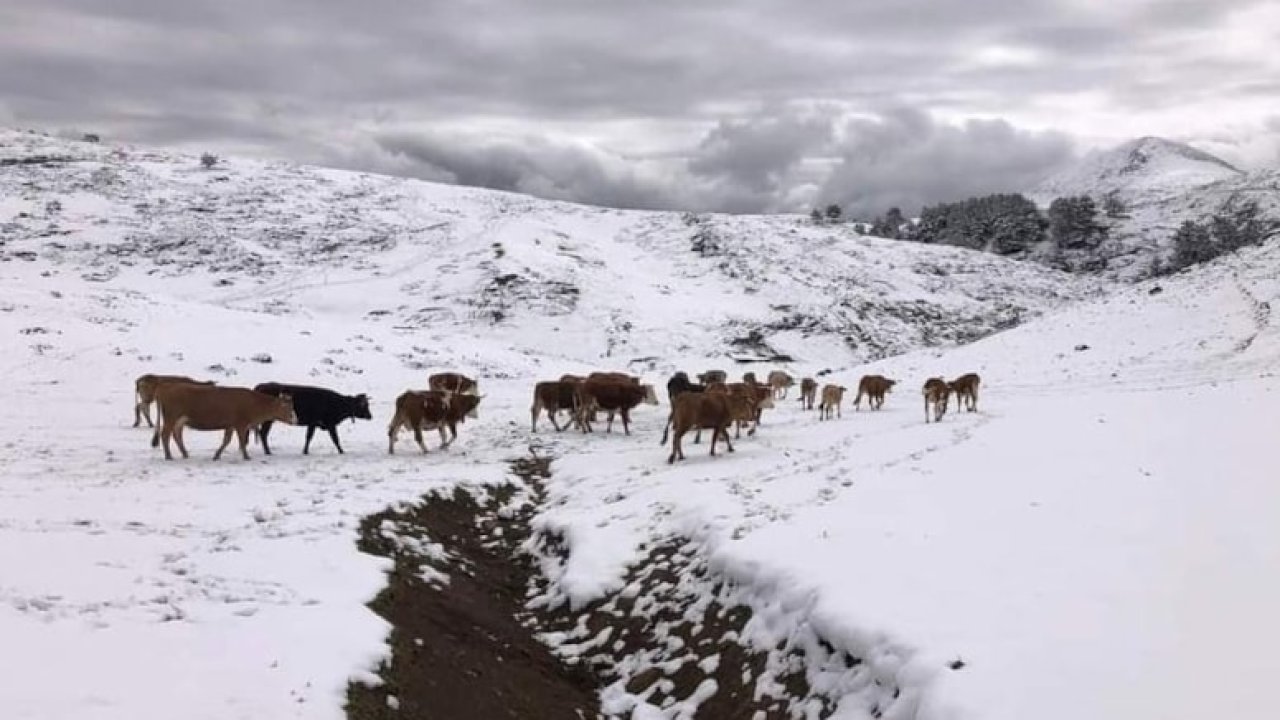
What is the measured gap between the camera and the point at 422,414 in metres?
21.7

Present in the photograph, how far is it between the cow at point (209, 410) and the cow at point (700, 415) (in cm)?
885

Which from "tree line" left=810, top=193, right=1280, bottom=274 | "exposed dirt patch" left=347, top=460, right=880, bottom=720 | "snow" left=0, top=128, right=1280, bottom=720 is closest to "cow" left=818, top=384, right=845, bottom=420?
"snow" left=0, top=128, right=1280, bottom=720

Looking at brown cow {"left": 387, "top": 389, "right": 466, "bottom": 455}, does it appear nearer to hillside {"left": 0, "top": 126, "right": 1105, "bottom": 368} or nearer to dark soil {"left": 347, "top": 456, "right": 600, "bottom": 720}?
dark soil {"left": 347, "top": 456, "right": 600, "bottom": 720}

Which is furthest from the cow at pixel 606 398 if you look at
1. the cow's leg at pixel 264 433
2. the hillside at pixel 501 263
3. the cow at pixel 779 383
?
the hillside at pixel 501 263

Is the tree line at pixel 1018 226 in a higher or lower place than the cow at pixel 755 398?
higher

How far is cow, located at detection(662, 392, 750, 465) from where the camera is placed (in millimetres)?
19594

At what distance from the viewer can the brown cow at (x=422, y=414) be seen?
21.4m

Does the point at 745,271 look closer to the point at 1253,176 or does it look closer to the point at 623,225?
the point at 623,225

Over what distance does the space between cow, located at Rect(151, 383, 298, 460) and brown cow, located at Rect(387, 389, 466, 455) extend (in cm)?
307

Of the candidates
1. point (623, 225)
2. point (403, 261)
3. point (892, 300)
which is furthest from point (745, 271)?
point (403, 261)

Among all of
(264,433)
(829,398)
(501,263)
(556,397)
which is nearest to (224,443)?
(264,433)

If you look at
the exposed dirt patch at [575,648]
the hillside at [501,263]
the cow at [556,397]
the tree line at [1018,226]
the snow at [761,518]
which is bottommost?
the exposed dirt patch at [575,648]

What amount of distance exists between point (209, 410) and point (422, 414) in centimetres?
502

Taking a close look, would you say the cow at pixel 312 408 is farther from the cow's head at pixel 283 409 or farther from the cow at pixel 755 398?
the cow at pixel 755 398
